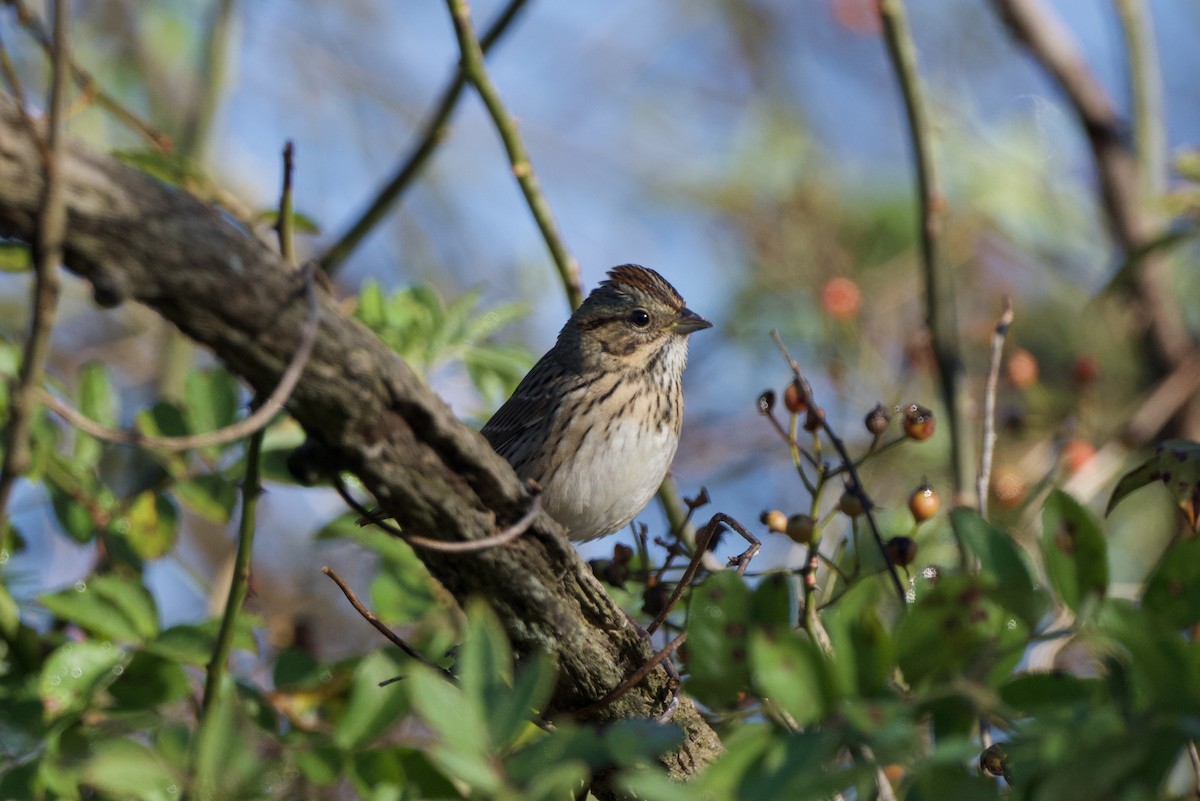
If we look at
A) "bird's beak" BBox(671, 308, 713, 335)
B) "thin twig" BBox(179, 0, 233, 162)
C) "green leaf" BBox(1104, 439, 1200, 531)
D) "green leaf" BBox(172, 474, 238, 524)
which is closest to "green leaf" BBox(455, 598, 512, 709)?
"green leaf" BBox(1104, 439, 1200, 531)

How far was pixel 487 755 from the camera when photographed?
138 cm

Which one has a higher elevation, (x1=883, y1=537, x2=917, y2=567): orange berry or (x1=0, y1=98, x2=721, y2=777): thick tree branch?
(x1=883, y1=537, x2=917, y2=567): orange berry

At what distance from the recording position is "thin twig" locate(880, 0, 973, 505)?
170 inches

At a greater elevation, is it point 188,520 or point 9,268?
point 188,520

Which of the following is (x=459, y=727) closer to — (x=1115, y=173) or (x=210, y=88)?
(x=210, y=88)

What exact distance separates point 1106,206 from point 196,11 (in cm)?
488

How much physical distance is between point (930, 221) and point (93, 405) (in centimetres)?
267

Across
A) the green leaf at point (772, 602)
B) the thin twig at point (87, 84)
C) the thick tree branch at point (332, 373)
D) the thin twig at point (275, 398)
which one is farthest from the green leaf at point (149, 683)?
the green leaf at point (772, 602)

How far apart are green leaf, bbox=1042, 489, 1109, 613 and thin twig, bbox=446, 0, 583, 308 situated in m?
2.08

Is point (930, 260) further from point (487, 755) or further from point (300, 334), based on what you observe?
point (487, 755)

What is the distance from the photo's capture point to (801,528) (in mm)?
2711

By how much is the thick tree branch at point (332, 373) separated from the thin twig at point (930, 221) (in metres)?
2.36

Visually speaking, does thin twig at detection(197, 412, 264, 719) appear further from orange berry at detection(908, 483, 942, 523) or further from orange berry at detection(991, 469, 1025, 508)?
orange berry at detection(991, 469, 1025, 508)

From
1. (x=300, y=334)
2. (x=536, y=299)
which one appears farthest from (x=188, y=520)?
(x=300, y=334)
